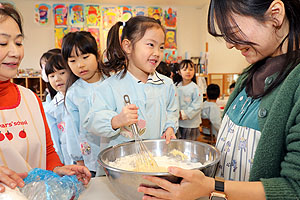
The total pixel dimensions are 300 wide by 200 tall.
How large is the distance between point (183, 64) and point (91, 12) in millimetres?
3248

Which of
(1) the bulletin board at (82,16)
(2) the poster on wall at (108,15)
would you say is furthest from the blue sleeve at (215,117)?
(2) the poster on wall at (108,15)

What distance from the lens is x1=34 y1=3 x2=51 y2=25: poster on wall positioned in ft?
17.6

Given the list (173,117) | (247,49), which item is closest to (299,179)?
(247,49)

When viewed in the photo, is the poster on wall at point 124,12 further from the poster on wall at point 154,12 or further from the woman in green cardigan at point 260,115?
the woman in green cardigan at point 260,115

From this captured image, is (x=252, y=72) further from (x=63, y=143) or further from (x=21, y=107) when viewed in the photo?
(x=63, y=143)

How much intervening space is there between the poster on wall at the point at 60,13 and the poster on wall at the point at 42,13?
0.50 ft

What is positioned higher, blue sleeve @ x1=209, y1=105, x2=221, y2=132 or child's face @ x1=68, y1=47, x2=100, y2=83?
child's face @ x1=68, y1=47, x2=100, y2=83

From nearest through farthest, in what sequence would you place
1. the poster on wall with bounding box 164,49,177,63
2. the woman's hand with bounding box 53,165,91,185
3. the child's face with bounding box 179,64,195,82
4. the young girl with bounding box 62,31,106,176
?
the woman's hand with bounding box 53,165,91,185, the young girl with bounding box 62,31,106,176, the child's face with bounding box 179,64,195,82, the poster on wall with bounding box 164,49,177,63

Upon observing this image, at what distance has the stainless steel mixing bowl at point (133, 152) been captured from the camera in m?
0.60

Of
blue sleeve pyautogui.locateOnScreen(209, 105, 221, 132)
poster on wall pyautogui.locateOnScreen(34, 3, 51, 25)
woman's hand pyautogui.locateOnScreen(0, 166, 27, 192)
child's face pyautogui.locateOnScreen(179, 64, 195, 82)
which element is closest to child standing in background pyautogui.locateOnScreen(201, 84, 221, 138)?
blue sleeve pyautogui.locateOnScreen(209, 105, 221, 132)

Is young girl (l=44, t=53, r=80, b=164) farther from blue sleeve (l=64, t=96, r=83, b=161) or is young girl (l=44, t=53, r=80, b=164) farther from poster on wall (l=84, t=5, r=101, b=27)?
poster on wall (l=84, t=5, r=101, b=27)

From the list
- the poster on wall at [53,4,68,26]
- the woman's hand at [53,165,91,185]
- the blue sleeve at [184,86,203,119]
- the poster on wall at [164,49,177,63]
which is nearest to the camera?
the woman's hand at [53,165,91,185]

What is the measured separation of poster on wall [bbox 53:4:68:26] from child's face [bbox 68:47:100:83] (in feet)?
13.9

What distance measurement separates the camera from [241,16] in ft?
2.26
